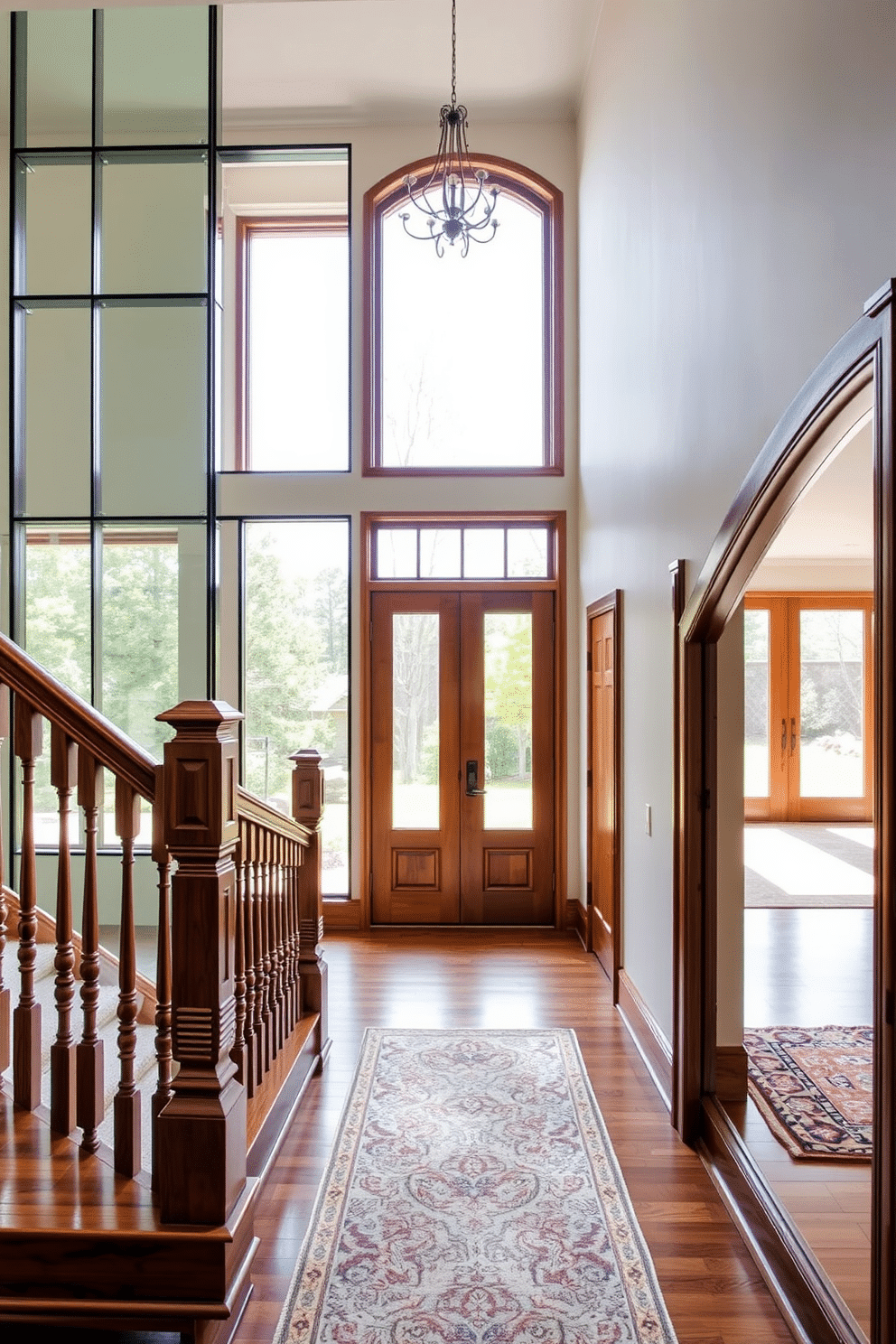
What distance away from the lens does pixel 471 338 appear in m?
6.36

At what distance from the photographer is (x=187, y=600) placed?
5.12 meters

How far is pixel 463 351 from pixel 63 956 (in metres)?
5.21

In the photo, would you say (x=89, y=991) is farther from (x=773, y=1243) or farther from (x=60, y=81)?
(x=60, y=81)

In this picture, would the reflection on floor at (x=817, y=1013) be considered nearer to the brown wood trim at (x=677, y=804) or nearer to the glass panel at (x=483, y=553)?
the brown wood trim at (x=677, y=804)

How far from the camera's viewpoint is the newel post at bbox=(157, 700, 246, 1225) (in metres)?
2.05

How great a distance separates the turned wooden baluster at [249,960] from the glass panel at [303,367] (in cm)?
400

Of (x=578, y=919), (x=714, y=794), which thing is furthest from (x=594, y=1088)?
(x=578, y=919)

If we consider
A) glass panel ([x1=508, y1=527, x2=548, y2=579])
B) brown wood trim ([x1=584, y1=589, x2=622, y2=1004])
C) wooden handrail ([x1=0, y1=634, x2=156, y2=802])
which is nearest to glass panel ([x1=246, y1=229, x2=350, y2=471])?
glass panel ([x1=508, y1=527, x2=548, y2=579])

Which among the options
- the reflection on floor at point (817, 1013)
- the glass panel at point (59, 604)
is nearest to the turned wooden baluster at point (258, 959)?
the reflection on floor at point (817, 1013)

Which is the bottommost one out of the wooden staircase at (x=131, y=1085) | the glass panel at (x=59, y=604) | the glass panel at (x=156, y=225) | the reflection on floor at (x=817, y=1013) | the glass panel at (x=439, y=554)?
the reflection on floor at (x=817, y=1013)

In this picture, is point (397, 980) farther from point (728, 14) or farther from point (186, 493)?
point (728, 14)

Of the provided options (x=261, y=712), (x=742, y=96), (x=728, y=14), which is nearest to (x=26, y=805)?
(x=742, y=96)

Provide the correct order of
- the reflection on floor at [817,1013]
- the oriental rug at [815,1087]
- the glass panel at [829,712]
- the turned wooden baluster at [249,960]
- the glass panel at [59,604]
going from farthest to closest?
the glass panel at [829,712] → the glass panel at [59,604] → the oriental rug at [815,1087] → the turned wooden baluster at [249,960] → the reflection on floor at [817,1013]

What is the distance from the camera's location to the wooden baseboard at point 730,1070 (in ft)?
10.7
